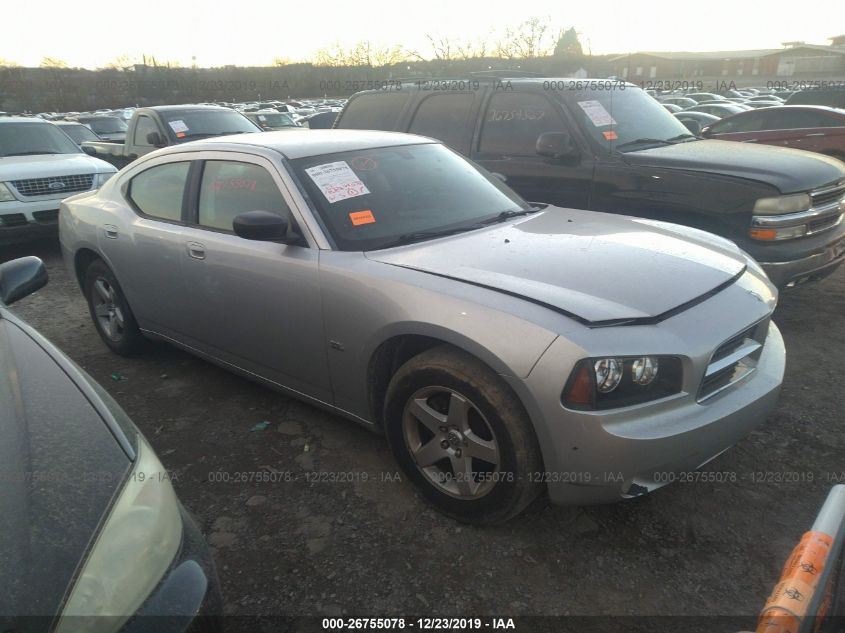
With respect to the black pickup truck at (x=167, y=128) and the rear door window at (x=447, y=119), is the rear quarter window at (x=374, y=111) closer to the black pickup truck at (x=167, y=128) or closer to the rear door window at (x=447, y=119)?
the rear door window at (x=447, y=119)

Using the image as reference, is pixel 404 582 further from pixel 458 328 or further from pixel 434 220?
pixel 434 220

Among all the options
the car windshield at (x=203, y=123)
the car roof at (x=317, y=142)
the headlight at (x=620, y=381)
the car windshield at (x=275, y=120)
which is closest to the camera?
the headlight at (x=620, y=381)

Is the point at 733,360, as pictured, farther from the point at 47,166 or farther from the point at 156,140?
the point at 156,140

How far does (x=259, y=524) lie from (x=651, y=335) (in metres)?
1.86

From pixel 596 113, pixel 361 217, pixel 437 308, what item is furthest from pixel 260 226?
pixel 596 113

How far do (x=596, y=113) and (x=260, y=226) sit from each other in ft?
11.4

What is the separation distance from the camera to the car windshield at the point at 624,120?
4.97m

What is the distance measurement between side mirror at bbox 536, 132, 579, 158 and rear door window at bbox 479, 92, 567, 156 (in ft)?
0.54

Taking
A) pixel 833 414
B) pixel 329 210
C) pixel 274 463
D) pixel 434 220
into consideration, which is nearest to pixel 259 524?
pixel 274 463

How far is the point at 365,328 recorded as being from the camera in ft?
8.69

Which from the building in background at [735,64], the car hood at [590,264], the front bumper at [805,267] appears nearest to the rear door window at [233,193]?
the car hood at [590,264]

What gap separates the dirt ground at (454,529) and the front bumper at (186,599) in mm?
763

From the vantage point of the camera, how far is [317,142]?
11.2 feet

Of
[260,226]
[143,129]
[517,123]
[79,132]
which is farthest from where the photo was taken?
[79,132]
